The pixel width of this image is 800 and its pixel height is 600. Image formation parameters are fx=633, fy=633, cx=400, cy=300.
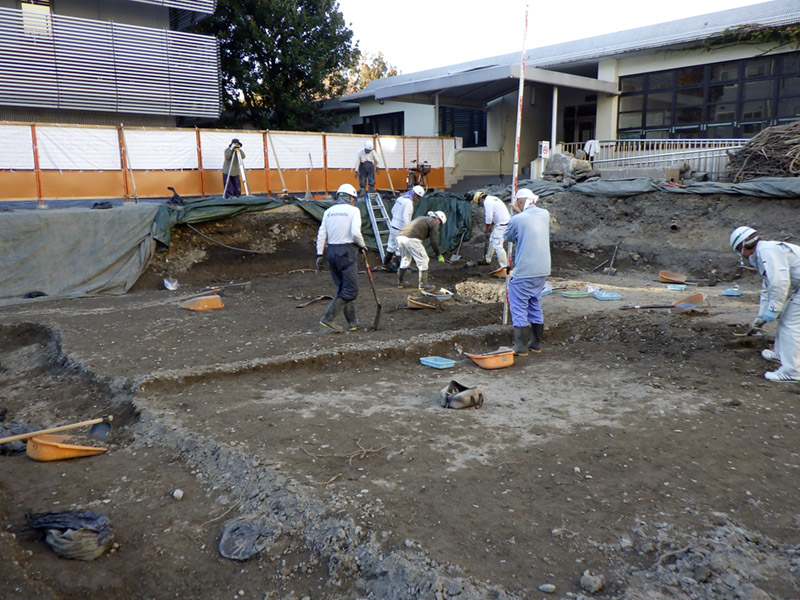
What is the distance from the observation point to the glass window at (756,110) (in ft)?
56.1

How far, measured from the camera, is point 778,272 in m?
5.76

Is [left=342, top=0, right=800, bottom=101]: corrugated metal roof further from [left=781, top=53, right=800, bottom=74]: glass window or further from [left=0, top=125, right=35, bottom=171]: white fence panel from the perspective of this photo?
[left=0, top=125, right=35, bottom=171]: white fence panel

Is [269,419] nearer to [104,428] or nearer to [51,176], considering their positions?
[104,428]

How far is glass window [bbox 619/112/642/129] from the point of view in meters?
19.3

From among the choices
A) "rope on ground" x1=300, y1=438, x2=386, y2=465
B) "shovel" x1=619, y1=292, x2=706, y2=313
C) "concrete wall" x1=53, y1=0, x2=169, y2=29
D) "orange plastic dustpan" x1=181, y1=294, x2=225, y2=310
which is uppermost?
"concrete wall" x1=53, y1=0, x2=169, y2=29

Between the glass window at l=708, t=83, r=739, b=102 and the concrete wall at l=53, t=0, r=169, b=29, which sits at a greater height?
the concrete wall at l=53, t=0, r=169, b=29

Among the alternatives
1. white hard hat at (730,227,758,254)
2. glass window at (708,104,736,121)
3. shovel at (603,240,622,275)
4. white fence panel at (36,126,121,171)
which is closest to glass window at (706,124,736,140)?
glass window at (708,104,736,121)

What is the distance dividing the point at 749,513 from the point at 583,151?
51.5ft

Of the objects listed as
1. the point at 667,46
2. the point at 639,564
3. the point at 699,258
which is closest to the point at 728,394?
the point at 639,564

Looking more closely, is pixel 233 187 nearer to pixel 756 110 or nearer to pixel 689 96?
pixel 689 96

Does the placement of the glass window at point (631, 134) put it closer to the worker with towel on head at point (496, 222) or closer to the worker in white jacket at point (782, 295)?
the worker with towel on head at point (496, 222)

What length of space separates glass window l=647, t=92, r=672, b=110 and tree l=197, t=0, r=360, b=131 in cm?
1120

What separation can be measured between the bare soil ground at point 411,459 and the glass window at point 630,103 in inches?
493

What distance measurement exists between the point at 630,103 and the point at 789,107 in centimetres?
430
